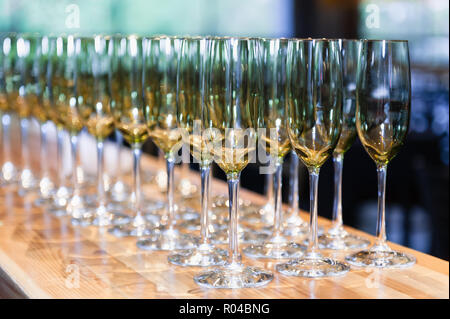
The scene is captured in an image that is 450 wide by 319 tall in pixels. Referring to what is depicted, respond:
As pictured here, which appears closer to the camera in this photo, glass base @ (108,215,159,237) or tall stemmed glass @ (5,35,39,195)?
glass base @ (108,215,159,237)

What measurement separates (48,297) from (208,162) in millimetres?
257

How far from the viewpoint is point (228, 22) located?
23.9ft

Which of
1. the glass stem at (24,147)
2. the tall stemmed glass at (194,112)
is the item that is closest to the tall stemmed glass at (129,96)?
the tall stemmed glass at (194,112)

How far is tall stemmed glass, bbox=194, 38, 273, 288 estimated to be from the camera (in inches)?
33.3

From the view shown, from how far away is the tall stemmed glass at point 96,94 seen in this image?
1246 millimetres

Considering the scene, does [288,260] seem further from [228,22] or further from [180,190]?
[228,22]

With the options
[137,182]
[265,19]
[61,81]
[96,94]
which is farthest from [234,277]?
[265,19]

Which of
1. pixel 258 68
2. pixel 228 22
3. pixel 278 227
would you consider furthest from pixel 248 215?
pixel 228 22

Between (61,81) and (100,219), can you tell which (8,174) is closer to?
(61,81)

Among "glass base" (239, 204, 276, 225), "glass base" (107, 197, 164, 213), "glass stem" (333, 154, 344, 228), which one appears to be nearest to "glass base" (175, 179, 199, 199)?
"glass base" (107, 197, 164, 213)

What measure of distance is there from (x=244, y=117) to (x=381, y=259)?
29cm

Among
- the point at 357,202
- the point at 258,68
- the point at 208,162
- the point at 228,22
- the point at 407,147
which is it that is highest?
the point at 228,22

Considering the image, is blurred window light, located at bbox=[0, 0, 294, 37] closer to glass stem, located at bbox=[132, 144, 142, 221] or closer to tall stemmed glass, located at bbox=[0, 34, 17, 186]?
Result: tall stemmed glass, located at bbox=[0, 34, 17, 186]

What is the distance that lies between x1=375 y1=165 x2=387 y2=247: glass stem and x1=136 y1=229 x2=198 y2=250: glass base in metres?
0.27
